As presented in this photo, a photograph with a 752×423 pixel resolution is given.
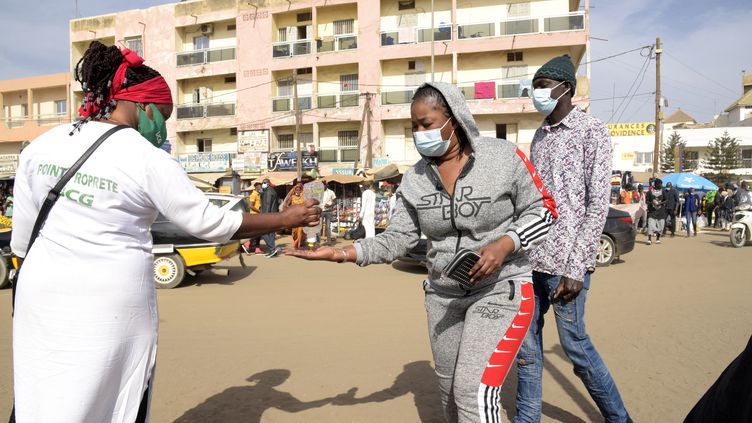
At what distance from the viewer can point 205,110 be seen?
3431 centimetres

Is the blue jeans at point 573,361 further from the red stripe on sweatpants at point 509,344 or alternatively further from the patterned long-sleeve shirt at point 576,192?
the red stripe on sweatpants at point 509,344

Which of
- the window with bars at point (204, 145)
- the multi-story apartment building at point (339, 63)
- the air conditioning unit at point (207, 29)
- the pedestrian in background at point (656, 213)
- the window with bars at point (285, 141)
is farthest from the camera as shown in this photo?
the window with bars at point (204, 145)

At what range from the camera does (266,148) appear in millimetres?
32281

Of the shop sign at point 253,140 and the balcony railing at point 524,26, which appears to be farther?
the shop sign at point 253,140

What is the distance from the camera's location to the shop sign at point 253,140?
3234 cm

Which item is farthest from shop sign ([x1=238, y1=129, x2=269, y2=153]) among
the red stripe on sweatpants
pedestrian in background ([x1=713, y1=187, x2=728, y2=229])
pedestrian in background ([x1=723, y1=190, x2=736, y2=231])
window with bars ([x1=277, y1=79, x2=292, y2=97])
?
the red stripe on sweatpants

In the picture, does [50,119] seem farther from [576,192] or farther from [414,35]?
[576,192]

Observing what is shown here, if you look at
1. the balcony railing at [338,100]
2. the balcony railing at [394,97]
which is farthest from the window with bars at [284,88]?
the balcony railing at [394,97]

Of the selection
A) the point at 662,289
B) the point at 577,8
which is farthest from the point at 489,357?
the point at 577,8

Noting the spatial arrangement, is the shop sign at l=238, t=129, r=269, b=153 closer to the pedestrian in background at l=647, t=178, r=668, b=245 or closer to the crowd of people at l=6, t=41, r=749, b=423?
the pedestrian in background at l=647, t=178, r=668, b=245

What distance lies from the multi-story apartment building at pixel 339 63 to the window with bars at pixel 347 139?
0.23 ft

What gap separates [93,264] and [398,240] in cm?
142

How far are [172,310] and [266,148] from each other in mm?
25818

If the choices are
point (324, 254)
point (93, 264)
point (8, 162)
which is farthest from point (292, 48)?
point (93, 264)
